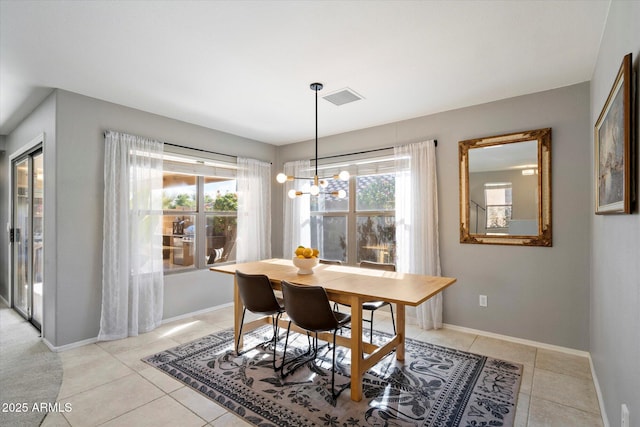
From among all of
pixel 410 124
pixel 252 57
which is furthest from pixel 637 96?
pixel 410 124

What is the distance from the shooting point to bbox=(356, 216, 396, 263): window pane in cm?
436

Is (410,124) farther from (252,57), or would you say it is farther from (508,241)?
(252,57)

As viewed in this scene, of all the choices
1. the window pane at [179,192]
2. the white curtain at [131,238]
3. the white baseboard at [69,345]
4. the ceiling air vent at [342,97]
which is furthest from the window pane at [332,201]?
the white baseboard at [69,345]

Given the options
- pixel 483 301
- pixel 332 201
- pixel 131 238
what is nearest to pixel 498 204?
pixel 483 301

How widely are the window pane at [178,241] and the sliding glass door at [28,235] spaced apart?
1.23 m

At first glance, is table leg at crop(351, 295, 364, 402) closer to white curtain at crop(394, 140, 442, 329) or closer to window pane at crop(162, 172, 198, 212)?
white curtain at crop(394, 140, 442, 329)

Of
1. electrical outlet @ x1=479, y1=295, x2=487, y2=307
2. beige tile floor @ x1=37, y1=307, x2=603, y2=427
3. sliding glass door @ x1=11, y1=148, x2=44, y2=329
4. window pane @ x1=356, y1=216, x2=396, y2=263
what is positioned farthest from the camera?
window pane @ x1=356, y1=216, x2=396, y2=263

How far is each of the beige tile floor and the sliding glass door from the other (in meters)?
1.32

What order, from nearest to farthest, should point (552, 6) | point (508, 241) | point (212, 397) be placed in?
point (552, 6), point (212, 397), point (508, 241)

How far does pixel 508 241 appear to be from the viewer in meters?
3.33

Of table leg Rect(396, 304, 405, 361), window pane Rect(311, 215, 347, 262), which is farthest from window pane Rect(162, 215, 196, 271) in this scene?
table leg Rect(396, 304, 405, 361)

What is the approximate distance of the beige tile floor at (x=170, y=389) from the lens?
2.06m

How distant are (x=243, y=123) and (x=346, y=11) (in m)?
2.60

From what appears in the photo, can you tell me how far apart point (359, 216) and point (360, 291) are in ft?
8.04
